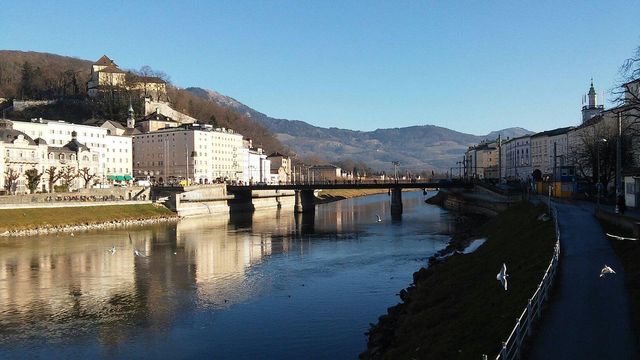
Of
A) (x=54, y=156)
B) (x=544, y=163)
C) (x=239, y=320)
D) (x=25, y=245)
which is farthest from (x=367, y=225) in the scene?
(x=544, y=163)

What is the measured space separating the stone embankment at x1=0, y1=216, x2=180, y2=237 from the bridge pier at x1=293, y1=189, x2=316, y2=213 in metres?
28.8

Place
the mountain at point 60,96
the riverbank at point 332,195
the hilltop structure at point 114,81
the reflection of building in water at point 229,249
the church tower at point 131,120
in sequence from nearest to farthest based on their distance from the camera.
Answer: the reflection of building in water at point 229,249
the riverbank at point 332,195
the church tower at point 131,120
the mountain at point 60,96
the hilltop structure at point 114,81

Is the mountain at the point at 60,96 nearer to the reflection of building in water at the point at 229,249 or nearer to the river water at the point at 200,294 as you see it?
the reflection of building in water at the point at 229,249

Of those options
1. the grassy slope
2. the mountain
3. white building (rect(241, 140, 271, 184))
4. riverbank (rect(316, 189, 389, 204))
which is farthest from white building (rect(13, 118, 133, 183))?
the grassy slope

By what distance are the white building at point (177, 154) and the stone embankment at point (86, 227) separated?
59.3m

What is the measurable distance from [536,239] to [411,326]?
13.7m

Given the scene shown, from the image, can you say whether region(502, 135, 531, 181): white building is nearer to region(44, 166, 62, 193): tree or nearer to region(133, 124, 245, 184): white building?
region(133, 124, 245, 184): white building

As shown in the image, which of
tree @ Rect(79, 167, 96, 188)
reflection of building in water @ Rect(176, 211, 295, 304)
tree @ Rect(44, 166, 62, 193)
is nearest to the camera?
reflection of building in water @ Rect(176, 211, 295, 304)

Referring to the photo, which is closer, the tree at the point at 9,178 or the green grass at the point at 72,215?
the green grass at the point at 72,215

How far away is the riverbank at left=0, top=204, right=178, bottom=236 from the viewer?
68.3 metres

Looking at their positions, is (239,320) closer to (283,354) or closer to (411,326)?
(283,354)

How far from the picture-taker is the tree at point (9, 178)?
90363mm

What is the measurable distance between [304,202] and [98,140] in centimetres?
5173

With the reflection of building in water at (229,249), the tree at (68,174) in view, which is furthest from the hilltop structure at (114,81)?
the reflection of building in water at (229,249)
